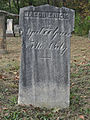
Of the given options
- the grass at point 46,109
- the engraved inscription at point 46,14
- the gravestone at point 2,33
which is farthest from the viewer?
the gravestone at point 2,33

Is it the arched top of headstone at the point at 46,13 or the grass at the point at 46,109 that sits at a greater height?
the arched top of headstone at the point at 46,13

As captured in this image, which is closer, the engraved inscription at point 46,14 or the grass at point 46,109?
the grass at point 46,109

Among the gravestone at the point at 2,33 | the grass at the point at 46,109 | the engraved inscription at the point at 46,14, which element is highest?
the engraved inscription at the point at 46,14

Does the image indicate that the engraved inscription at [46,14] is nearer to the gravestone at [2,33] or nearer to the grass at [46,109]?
the grass at [46,109]

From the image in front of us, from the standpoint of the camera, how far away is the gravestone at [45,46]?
14.2ft

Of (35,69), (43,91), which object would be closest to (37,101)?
(43,91)

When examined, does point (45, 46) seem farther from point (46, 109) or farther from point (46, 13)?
point (46, 109)

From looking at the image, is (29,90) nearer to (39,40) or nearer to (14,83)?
(39,40)

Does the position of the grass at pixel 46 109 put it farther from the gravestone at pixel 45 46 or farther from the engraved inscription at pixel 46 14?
the engraved inscription at pixel 46 14

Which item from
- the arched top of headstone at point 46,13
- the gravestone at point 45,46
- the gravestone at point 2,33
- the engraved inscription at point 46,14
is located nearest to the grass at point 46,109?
the gravestone at point 45,46

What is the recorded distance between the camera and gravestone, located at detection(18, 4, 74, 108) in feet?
14.2

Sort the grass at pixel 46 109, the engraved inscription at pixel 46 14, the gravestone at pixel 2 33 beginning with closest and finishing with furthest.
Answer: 1. the grass at pixel 46 109
2. the engraved inscription at pixel 46 14
3. the gravestone at pixel 2 33

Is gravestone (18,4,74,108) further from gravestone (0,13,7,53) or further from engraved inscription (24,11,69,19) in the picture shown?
gravestone (0,13,7,53)

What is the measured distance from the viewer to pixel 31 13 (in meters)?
4.32
